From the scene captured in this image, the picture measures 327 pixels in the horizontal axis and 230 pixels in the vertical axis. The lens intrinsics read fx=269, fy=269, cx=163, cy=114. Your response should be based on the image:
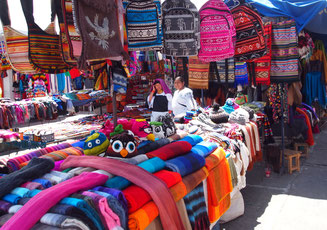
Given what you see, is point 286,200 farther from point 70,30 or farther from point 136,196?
point 70,30

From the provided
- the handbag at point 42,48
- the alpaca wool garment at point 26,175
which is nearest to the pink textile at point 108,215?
the alpaca wool garment at point 26,175

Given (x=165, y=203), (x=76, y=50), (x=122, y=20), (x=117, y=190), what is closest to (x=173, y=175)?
(x=165, y=203)

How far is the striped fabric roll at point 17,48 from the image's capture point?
2.39 m

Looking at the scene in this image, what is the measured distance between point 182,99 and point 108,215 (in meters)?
3.99

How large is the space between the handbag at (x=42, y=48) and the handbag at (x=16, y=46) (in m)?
0.07

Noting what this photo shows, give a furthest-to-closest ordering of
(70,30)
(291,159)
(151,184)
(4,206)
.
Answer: (291,159), (70,30), (151,184), (4,206)

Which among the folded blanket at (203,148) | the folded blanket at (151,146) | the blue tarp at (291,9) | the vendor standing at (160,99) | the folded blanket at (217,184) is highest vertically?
the blue tarp at (291,9)

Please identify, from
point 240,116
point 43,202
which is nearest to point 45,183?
point 43,202

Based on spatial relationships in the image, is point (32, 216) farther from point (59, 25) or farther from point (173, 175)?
point (59, 25)

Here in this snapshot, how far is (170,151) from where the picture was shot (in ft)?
6.69

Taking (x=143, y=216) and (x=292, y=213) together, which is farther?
(x=292, y=213)

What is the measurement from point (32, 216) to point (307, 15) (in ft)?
16.5

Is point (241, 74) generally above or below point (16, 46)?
below

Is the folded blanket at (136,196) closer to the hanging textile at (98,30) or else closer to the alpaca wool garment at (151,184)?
the alpaca wool garment at (151,184)
